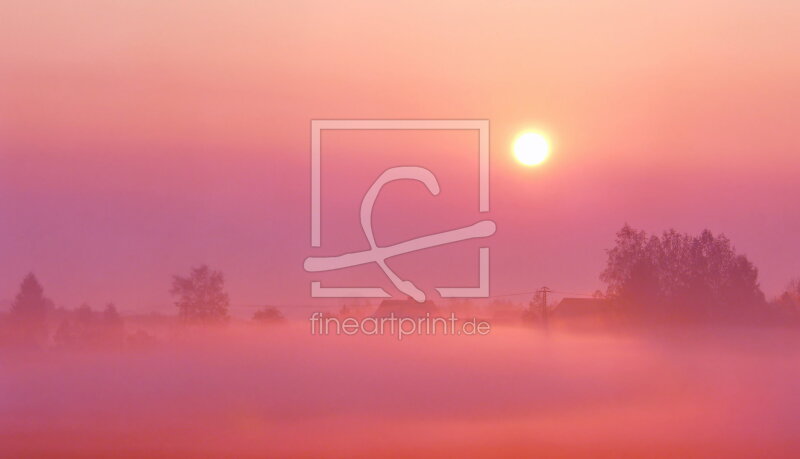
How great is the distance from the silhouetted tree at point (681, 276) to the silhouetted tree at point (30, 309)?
2983cm

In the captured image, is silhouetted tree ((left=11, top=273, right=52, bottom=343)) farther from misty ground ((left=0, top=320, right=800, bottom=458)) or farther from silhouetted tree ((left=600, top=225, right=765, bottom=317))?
silhouetted tree ((left=600, top=225, right=765, bottom=317))

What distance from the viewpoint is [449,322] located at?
31750 mm

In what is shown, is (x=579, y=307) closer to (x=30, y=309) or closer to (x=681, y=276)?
(x=681, y=276)

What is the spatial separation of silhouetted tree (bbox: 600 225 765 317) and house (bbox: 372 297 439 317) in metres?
11.0

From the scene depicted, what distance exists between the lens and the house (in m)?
29.2

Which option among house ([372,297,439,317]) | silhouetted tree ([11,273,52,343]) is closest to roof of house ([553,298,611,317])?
house ([372,297,439,317])

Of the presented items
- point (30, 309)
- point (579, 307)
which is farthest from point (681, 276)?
point (30, 309)

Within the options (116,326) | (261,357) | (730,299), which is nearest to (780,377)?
(730,299)

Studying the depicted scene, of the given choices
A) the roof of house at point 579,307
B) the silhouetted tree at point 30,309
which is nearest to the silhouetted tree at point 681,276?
the roof of house at point 579,307

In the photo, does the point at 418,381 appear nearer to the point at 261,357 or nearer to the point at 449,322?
the point at 261,357

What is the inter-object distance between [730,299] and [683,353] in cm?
596

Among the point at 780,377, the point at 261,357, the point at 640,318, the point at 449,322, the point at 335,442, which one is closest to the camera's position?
the point at 449,322

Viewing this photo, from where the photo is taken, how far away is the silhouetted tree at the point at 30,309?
165ft

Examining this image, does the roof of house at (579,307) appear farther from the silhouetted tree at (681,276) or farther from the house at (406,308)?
the house at (406,308)
